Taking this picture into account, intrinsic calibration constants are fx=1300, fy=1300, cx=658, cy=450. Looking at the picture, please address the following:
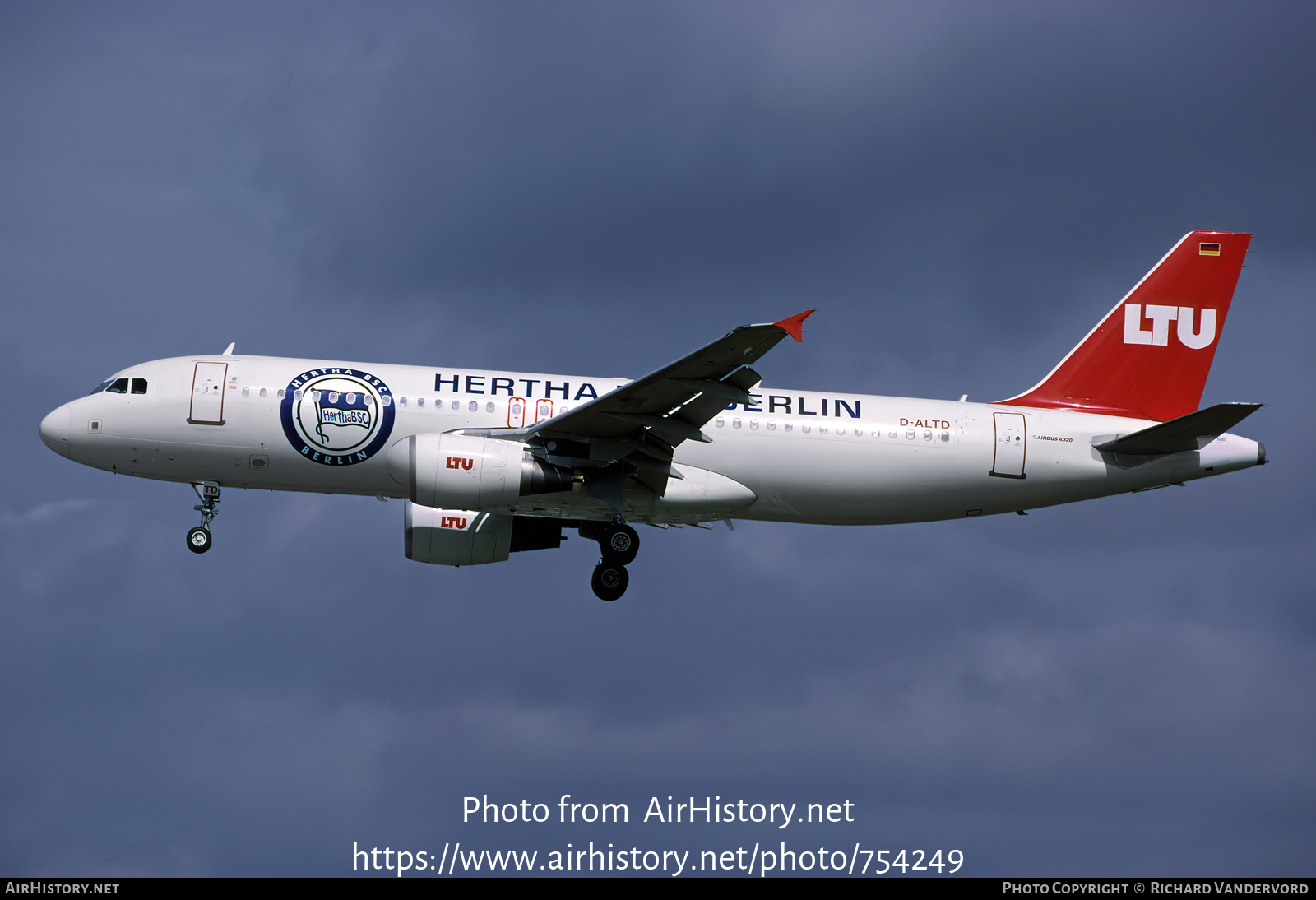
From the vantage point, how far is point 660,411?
86.6 ft

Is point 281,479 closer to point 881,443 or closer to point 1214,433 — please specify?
point 881,443

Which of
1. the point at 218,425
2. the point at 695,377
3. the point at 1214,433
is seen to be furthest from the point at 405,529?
the point at 1214,433

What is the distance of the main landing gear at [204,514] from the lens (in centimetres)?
2892

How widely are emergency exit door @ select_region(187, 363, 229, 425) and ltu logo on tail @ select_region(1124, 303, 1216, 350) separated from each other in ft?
71.5

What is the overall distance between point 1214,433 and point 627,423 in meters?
13.3

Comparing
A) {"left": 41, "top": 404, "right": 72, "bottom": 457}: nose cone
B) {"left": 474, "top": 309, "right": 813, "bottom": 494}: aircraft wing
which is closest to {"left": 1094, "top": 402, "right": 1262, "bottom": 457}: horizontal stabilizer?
{"left": 474, "top": 309, "right": 813, "bottom": 494}: aircraft wing

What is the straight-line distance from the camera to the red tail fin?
32281mm

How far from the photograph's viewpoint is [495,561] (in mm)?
31938

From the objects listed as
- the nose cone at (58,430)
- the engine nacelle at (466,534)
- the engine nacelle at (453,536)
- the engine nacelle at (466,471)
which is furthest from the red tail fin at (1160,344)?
the nose cone at (58,430)

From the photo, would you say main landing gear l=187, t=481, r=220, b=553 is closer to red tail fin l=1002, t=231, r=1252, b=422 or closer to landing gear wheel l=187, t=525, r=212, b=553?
landing gear wheel l=187, t=525, r=212, b=553

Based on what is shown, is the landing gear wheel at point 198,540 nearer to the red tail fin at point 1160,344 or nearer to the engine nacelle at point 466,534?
the engine nacelle at point 466,534

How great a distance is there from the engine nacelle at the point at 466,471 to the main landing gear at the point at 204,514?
4877 millimetres

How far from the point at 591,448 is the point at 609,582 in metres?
3.83
